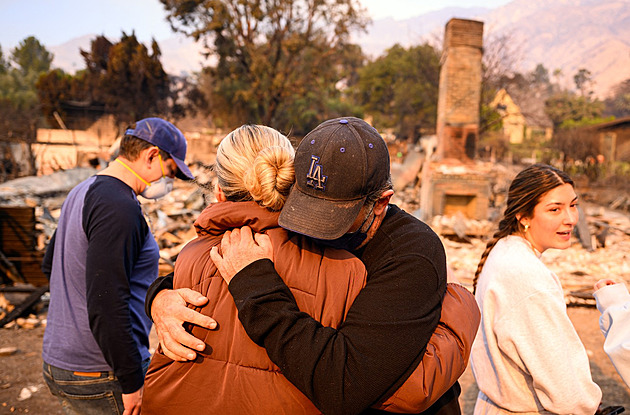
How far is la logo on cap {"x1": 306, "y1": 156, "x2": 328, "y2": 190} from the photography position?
1.15 m

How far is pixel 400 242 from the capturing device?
1217 millimetres

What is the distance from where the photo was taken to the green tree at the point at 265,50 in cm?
2350

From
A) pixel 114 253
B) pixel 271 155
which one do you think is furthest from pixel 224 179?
pixel 114 253

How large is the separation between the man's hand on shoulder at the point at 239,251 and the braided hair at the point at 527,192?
1.52 m

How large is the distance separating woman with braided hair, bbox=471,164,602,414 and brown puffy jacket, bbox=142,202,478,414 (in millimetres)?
628

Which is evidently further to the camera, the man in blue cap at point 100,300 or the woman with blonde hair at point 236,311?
the man in blue cap at point 100,300

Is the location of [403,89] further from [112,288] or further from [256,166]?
[256,166]

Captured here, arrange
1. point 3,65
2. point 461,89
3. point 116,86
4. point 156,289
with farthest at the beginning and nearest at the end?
point 3,65 < point 116,86 < point 461,89 < point 156,289

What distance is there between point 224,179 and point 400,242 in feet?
1.84

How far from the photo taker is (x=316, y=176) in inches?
45.8

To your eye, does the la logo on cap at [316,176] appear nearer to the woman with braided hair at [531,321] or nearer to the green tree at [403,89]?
the woman with braided hair at [531,321]

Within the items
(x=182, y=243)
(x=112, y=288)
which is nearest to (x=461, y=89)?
(x=182, y=243)

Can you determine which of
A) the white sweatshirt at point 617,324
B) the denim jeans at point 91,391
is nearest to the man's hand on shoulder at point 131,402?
the denim jeans at point 91,391

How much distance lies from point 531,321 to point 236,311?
47.9 inches
